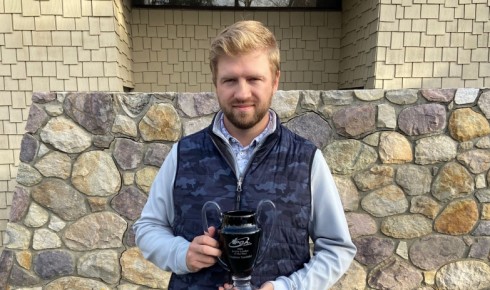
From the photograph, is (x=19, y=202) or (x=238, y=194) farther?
(x=19, y=202)

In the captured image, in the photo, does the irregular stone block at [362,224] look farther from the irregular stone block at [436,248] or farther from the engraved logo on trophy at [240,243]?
the engraved logo on trophy at [240,243]

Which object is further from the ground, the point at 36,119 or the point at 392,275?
the point at 36,119

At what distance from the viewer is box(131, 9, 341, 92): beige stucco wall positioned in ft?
17.9

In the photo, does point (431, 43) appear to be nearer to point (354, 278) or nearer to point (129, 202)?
point (354, 278)

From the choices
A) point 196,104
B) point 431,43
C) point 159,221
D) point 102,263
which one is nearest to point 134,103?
point 196,104

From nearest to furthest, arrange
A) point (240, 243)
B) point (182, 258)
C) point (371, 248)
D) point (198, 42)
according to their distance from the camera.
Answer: point (240, 243), point (182, 258), point (371, 248), point (198, 42)

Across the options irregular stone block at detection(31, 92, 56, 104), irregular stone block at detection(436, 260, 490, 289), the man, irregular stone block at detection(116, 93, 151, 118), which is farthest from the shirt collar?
irregular stone block at detection(436, 260, 490, 289)

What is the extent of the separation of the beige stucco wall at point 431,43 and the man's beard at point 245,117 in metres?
3.59

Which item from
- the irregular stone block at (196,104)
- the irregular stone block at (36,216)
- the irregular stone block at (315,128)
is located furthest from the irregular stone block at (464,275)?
the irregular stone block at (36,216)

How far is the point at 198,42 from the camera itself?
216 inches

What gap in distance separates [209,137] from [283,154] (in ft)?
0.79

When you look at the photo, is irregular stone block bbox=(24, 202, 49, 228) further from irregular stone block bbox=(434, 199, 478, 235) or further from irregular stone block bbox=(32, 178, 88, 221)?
irregular stone block bbox=(434, 199, 478, 235)

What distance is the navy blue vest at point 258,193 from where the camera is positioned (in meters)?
1.19

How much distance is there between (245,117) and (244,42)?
21 centimetres
